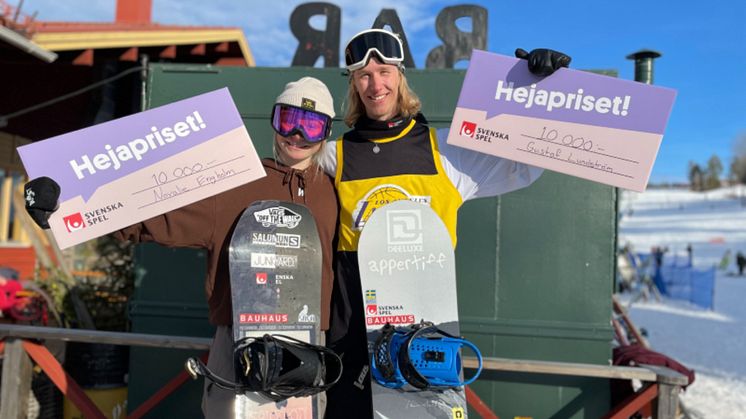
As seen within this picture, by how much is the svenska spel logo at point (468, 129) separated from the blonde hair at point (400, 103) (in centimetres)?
22

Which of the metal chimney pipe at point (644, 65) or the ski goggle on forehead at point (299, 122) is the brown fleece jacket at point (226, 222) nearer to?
the ski goggle on forehead at point (299, 122)

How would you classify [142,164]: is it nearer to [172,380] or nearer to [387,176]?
[387,176]

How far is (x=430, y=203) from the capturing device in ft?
6.22

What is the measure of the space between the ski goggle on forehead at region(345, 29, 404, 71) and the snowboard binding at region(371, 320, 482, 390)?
1.03 meters

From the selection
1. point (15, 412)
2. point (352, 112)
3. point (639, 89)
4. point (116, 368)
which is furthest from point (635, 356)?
point (15, 412)

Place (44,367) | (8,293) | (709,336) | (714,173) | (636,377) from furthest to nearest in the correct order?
(714,173)
(709,336)
(8,293)
(44,367)
(636,377)

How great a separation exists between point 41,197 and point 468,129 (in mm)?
1550

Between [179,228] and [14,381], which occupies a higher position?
[179,228]

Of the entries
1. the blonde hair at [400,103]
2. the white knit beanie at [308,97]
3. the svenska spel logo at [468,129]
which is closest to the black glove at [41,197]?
the white knit beanie at [308,97]

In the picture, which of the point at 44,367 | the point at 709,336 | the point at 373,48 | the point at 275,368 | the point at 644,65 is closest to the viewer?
the point at 275,368

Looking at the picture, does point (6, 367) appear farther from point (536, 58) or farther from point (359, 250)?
point (536, 58)

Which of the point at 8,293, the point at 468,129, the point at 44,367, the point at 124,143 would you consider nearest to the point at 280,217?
the point at 124,143

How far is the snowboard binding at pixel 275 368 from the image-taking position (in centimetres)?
157

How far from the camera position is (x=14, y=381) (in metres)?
2.93
